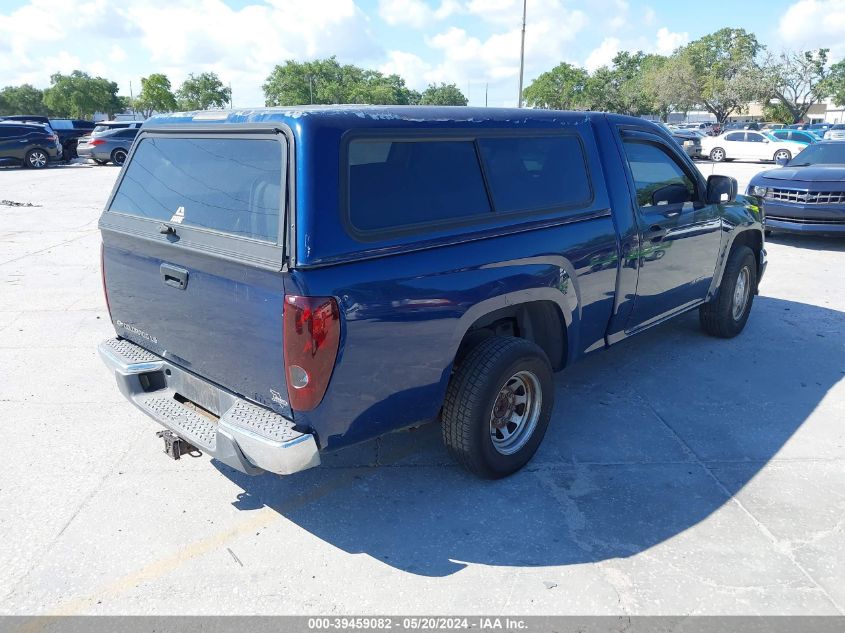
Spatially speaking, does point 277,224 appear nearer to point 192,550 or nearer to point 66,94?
point 192,550

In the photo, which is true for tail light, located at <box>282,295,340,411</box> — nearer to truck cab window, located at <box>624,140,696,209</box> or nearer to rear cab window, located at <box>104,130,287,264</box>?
rear cab window, located at <box>104,130,287,264</box>

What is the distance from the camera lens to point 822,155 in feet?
34.7

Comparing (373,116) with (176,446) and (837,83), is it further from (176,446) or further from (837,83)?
(837,83)

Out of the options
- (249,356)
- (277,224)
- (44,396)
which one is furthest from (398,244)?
(44,396)

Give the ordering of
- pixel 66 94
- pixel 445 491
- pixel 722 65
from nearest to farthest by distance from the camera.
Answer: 1. pixel 445 491
2. pixel 722 65
3. pixel 66 94

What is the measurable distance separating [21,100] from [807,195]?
103 metres

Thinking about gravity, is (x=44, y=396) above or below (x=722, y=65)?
below

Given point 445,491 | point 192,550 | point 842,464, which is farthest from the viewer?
point 842,464

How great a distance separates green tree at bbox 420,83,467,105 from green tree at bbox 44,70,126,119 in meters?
44.8

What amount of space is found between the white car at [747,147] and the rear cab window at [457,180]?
24.9 m

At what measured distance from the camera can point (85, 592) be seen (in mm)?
2766

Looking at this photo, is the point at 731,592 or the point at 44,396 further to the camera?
the point at 44,396

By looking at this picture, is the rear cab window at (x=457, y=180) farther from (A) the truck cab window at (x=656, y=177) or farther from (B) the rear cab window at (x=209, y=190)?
(A) the truck cab window at (x=656, y=177)

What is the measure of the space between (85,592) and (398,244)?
6.60 ft
